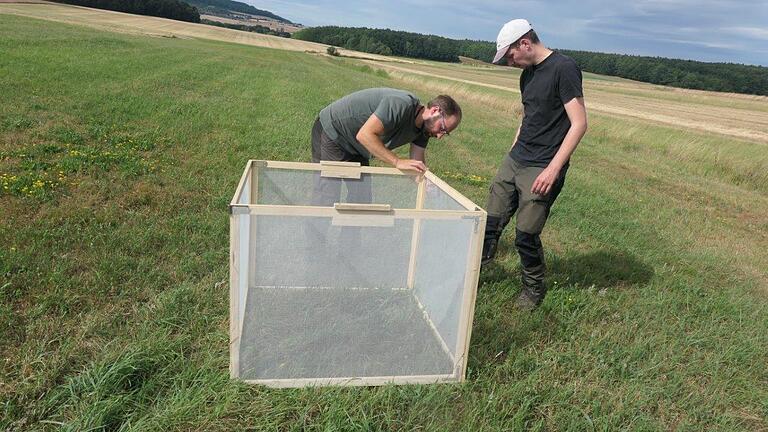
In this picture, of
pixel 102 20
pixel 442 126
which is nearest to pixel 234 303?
pixel 442 126

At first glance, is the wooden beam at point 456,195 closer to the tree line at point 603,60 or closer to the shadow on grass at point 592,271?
the shadow on grass at point 592,271

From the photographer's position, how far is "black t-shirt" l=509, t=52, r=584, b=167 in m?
3.29

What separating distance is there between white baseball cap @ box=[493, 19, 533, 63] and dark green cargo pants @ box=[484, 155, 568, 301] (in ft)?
2.88

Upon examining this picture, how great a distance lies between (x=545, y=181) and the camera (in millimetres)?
3379

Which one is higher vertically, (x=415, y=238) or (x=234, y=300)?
(x=415, y=238)

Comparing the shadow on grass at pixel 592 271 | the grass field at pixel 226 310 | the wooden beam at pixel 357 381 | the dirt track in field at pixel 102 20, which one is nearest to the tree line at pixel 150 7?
the dirt track in field at pixel 102 20

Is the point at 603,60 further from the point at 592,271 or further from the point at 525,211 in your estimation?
the point at 525,211

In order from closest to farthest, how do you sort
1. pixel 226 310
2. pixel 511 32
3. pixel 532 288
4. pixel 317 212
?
pixel 317 212 → pixel 226 310 → pixel 511 32 → pixel 532 288

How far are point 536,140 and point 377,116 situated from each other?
3.89 ft

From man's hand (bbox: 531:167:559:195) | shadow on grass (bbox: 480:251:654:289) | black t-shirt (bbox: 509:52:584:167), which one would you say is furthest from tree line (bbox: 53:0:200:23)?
man's hand (bbox: 531:167:559:195)

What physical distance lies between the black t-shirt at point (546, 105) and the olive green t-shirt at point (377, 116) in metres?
0.76

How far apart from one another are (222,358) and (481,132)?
11.8 m

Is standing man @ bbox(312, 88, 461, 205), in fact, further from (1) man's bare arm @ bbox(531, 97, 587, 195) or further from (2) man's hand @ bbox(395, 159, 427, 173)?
(1) man's bare arm @ bbox(531, 97, 587, 195)

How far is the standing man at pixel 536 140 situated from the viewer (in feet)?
10.8
